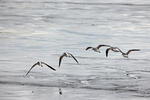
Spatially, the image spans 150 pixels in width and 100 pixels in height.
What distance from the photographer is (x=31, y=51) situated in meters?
5.24

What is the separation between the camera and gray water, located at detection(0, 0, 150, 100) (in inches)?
143

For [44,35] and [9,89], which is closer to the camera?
[9,89]

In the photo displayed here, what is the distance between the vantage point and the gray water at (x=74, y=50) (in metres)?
3.62

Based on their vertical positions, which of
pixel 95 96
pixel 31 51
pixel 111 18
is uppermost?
pixel 111 18

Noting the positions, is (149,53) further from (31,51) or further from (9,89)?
(9,89)

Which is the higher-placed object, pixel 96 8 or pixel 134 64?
pixel 96 8

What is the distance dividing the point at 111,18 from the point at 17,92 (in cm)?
441

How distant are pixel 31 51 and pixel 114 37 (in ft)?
3.93

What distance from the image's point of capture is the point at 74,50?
530 centimetres

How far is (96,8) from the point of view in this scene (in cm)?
909

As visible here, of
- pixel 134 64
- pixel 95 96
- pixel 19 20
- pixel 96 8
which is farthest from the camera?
pixel 96 8

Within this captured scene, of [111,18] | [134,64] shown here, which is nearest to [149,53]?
[134,64]

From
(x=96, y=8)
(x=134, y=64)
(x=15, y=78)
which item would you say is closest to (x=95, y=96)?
(x=15, y=78)

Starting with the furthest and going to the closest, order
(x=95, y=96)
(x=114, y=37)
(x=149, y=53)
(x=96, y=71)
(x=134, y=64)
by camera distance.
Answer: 1. (x=114, y=37)
2. (x=149, y=53)
3. (x=134, y=64)
4. (x=96, y=71)
5. (x=95, y=96)
